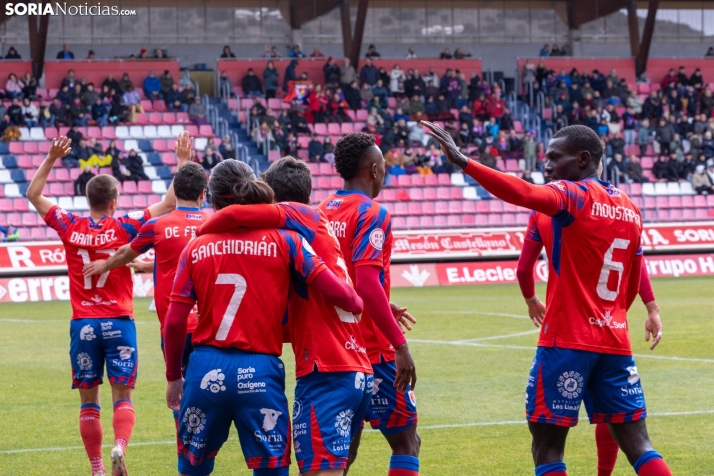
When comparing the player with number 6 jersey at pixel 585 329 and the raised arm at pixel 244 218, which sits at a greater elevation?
the raised arm at pixel 244 218

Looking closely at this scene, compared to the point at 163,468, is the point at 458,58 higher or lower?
higher

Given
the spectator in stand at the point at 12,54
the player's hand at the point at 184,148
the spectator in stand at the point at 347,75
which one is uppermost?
the spectator in stand at the point at 12,54

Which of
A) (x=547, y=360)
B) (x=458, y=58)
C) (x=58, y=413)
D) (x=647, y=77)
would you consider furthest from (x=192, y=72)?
(x=547, y=360)

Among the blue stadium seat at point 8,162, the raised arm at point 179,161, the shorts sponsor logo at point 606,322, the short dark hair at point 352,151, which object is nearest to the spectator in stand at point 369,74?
the blue stadium seat at point 8,162

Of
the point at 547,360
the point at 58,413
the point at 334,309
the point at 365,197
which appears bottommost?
the point at 58,413

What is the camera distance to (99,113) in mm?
31688

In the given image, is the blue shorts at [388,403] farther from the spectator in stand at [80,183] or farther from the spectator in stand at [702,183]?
the spectator in stand at [702,183]

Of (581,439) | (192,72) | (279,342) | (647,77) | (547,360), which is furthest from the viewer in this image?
(647,77)

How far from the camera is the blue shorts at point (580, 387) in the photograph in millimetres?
5207

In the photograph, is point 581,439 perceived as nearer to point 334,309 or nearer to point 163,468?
point 163,468

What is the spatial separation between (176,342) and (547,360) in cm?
189

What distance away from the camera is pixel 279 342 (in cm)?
476

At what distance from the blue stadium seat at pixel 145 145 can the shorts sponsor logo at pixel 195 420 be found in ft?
90.9

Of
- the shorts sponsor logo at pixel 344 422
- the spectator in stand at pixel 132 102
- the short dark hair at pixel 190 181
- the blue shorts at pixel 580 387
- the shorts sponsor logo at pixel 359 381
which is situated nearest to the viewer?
the shorts sponsor logo at pixel 344 422
